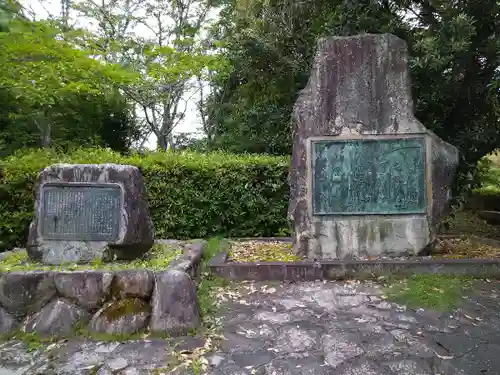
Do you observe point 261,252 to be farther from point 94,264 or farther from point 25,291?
point 25,291

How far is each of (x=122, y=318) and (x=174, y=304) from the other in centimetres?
50

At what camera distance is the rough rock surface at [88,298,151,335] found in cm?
379

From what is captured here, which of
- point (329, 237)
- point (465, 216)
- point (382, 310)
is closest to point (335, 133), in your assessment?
point (329, 237)

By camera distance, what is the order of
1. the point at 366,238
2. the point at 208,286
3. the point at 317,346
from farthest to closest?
the point at 366,238 < the point at 208,286 < the point at 317,346

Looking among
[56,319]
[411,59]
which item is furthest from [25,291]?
[411,59]

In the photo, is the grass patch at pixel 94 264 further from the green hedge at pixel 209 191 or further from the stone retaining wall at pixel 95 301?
the green hedge at pixel 209 191

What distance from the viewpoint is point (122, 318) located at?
151 inches

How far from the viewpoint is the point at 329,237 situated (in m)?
5.86

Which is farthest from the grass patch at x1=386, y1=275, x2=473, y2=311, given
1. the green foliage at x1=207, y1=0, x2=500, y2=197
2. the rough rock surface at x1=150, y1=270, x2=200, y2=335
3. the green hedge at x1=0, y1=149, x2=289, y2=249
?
the green hedge at x1=0, y1=149, x2=289, y2=249

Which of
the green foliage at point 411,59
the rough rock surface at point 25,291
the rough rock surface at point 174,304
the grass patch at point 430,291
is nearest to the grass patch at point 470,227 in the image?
the green foliage at point 411,59

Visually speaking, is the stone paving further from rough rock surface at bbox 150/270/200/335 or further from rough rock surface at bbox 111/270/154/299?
rough rock surface at bbox 111/270/154/299

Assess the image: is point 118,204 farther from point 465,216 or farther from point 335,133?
point 465,216

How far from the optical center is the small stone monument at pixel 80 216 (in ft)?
14.9

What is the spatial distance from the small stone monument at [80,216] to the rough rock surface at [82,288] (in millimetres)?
539
